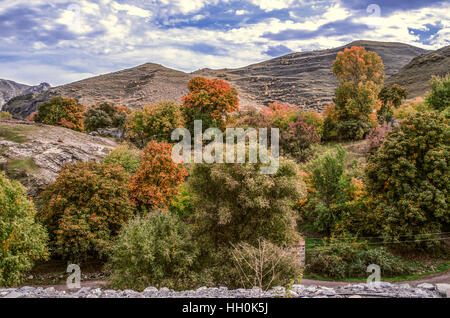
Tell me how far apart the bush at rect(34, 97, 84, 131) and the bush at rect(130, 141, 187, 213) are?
20772 mm

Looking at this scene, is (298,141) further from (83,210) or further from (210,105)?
(83,210)

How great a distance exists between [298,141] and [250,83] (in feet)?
225

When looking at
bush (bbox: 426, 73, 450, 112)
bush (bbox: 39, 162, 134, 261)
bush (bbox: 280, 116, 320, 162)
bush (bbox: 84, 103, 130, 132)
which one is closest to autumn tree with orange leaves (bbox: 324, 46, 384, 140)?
bush (bbox: 426, 73, 450, 112)

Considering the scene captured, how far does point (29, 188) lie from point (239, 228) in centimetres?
1295

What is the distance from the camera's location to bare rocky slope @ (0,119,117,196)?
18.9 metres

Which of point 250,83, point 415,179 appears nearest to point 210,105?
point 415,179

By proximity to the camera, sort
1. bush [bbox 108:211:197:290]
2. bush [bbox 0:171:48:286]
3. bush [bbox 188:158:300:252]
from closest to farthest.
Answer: bush [bbox 108:211:197:290], bush [bbox 0:171:48:286], bush [bbox 188:158:300:252]

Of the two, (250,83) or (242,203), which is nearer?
(242,203)

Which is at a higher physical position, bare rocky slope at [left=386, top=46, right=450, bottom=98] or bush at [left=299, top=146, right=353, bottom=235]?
bare rocky slope at [left=386, top=46, right=450, bottom=98]

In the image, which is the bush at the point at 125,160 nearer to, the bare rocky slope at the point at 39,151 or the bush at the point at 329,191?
the bare rocky slope at the point at 39,151

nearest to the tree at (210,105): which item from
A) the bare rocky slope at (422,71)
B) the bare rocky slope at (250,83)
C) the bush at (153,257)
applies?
the bush at (153,257)

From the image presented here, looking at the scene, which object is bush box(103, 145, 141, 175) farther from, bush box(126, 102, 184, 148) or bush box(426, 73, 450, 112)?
bush box(426, 73, 450, 112)

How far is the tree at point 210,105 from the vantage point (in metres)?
33.2

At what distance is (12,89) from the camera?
11756 centimetres
